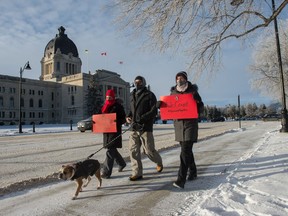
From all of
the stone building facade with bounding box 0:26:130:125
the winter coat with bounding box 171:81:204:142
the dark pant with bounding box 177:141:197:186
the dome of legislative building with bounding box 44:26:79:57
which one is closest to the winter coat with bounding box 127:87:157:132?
the winter coat with bounding box 171:81:204:142

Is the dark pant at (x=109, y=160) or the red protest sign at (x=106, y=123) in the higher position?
the red protest sign at (x=106, y=123)

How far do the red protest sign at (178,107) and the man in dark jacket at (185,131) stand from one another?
76mm

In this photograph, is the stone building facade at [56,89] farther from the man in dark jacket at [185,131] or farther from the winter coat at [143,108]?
the man in dark jacket at [185,131]

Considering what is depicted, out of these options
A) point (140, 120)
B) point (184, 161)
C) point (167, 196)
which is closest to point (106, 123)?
point (140, 120)

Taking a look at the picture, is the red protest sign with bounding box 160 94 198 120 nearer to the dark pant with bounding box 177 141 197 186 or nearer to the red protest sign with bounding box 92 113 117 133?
the dark pant with bounding box 177 141 197 186

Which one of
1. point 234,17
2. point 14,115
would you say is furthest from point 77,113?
point 234,17

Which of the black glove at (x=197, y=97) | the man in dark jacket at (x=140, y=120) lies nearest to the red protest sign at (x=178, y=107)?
the black glove at (x=197, y=97)

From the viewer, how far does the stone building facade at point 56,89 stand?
9388 cm

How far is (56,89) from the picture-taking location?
10719cm

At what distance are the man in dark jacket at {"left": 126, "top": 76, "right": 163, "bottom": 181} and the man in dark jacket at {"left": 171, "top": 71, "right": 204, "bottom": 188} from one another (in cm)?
59

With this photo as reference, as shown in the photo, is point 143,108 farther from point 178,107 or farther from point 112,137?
point 112,137

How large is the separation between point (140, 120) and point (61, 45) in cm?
11466

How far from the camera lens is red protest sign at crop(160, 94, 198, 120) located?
5.90 metres

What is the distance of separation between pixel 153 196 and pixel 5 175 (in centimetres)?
395
